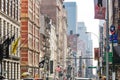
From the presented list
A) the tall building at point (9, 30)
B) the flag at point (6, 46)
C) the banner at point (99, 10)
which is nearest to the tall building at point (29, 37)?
the tall building at point (9, 30)

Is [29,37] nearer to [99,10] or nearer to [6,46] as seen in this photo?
[6,46]

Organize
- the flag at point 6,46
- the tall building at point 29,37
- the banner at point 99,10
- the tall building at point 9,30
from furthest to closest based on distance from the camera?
the tall building at point 29,37, the tall building at point 9,30, the flag at point 6,46, the banner at point 99,10

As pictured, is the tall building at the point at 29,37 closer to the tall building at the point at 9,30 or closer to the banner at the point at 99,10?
the tall building at the point at 9,30

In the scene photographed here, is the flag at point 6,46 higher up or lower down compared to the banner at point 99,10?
lower down

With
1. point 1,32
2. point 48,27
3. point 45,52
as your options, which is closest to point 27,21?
point 1,32

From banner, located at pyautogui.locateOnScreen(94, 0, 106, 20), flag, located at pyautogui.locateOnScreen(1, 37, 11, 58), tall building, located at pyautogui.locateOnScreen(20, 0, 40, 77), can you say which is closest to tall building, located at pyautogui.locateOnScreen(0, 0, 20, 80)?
flag, located at pyautogui.locateOnScreen(1, 37, 11, 58)

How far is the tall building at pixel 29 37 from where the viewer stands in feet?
311

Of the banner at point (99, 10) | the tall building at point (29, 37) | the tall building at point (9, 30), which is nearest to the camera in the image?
the banner at point (99, 10)

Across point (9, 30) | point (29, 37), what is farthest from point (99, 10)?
point (29, 37)

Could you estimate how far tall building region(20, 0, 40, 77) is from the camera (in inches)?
3738

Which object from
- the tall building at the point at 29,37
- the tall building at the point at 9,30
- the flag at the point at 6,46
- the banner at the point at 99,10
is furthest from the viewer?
the tall building at the point at 29,37

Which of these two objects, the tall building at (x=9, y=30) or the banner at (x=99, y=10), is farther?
the tall building at (x=9, y=30)

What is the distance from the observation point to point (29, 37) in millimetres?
98438

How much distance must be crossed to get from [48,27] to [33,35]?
129 ft
